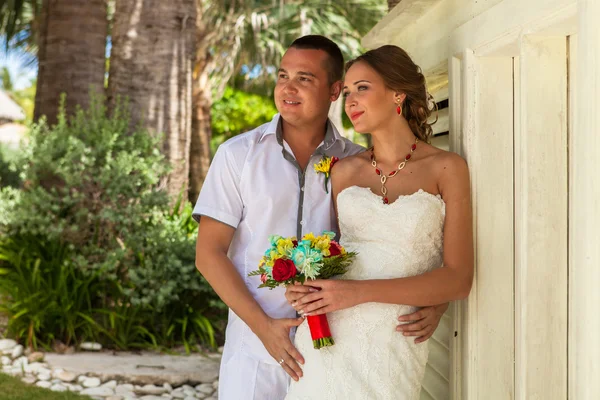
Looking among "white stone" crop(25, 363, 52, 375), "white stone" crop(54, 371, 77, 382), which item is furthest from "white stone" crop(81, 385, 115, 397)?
"white stone" crop(25, 363, 52, 375)

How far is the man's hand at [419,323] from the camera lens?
2.68 m

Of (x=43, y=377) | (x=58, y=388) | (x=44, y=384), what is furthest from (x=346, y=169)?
(x=43, y=377)

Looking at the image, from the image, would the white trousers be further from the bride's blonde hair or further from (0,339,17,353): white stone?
(0,339,17,353): white stone

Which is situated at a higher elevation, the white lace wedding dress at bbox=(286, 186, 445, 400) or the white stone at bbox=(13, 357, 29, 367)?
the white lace wedding dress at bbox=(286, 186, 445, 400)

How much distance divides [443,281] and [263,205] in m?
0.80

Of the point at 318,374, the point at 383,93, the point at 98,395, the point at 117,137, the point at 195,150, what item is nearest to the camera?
the point at 318,374

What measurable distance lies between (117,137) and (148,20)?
1.29 metres

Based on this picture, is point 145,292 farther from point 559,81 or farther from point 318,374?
point 559,81

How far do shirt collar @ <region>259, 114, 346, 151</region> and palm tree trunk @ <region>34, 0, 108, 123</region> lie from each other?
5690mm

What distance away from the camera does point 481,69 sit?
2805 mm

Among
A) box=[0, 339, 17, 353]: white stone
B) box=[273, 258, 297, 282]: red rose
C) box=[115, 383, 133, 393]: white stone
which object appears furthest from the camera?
box=[0, 339, 17, 353]: white stone

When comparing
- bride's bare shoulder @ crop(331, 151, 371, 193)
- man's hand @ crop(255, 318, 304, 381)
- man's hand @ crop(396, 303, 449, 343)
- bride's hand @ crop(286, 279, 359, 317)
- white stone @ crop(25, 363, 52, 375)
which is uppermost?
bride's bare shoulder @ crop(331, 151, 371, 193)

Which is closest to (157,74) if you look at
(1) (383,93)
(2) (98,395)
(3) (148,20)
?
(3) (148,20)

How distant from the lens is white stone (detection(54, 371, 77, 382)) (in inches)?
237
